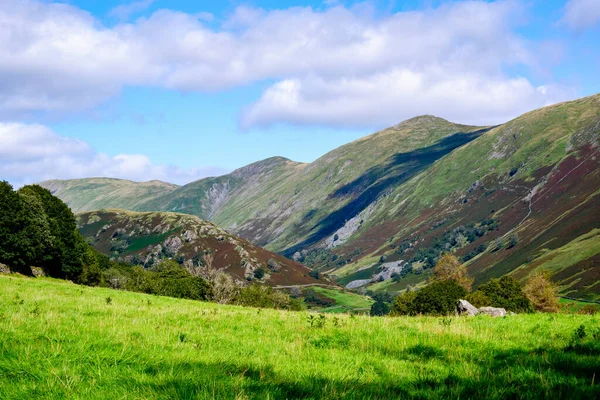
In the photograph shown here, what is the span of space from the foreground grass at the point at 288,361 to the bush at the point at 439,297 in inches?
2145

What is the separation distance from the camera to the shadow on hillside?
22.1 feet

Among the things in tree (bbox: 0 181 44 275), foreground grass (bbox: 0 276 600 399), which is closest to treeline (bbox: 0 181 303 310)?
tree (bbox: 0 181 44 275)

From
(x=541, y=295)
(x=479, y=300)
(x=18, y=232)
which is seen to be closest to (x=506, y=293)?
(x=479, y=300)

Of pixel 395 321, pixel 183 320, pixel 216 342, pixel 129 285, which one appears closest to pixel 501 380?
pixel 216 342

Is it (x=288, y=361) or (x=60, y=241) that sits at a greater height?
(x=60, y=241)

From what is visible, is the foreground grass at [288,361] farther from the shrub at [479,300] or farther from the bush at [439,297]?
the shrub at [479,300]

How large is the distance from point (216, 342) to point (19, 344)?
4.33 metres

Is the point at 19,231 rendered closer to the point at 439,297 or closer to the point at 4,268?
the point at 4,268

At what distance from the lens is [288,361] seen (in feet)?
29.6

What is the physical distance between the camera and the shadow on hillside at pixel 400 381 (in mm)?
6727

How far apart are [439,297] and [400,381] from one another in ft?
208

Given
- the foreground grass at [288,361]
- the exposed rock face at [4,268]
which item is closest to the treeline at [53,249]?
the exposed rock face at [4,268]

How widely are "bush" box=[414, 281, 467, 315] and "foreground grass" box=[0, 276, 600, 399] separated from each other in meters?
54.5

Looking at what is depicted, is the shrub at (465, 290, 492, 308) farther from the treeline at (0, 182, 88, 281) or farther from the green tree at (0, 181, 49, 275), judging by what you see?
the treeline at (0, 182, 88, 281)
